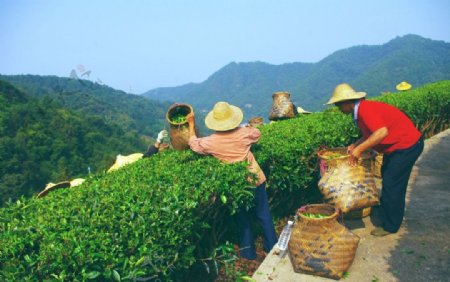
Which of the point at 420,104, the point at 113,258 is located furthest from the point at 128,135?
the point at 113,258

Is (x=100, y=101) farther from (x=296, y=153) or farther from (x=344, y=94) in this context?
(x=344, y=94)

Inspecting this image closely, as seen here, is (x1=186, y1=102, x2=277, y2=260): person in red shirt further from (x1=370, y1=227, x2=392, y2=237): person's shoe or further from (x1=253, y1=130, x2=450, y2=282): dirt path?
(x1=370, y1=227, x2=392, y2=237): person's shoe

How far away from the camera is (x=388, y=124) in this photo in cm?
459

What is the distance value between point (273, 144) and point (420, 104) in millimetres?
6683

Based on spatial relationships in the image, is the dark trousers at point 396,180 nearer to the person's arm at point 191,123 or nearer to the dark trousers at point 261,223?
the dark trousers at point 261,223

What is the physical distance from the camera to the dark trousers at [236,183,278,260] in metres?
5.01

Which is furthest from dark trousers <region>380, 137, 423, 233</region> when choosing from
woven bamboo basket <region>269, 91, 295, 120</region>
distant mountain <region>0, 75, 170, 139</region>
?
distant mountain <region>0, 75, 170, 139</region>

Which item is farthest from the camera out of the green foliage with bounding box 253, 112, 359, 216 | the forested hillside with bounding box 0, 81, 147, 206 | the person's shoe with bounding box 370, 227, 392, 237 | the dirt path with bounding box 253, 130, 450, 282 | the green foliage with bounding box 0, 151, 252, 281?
the forested hillside with bounding box 0, 81, 147, 206

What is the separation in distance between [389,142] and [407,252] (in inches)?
51.2

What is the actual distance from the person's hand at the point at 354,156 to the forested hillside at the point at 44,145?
155 ft

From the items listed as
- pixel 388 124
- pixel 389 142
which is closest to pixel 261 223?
pixel 389 142

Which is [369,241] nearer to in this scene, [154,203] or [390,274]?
[390,274]

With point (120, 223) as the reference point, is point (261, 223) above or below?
below

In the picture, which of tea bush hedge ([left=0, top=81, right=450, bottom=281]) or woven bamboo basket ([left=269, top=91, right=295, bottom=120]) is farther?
woven bamboo basket ([left=269, top=91, right=295, bottom=120])
